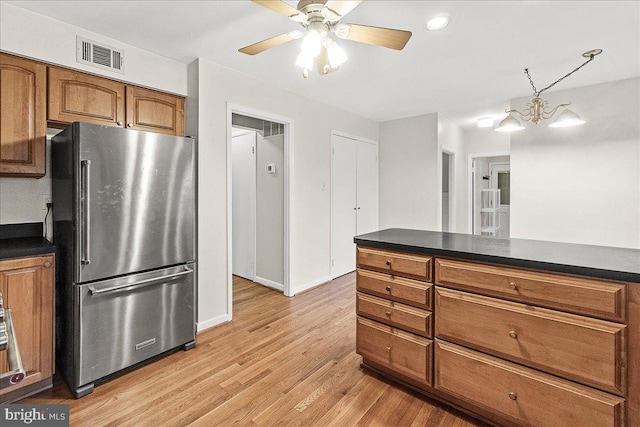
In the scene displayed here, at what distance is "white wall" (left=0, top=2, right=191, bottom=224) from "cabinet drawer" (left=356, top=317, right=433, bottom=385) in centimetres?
262

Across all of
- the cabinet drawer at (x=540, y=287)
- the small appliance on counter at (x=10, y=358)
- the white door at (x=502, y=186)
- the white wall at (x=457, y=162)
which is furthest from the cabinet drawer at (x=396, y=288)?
the white door at (x=502, y=186)

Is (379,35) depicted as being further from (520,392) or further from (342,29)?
(520,392)

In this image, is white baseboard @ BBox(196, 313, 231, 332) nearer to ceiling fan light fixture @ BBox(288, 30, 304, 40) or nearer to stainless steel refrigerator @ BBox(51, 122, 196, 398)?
stainless steel refrigerator @ BBox(51, 122, 196, 398)

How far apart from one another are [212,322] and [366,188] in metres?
3.15

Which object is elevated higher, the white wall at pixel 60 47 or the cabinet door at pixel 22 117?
the white wall at pixel 60 47

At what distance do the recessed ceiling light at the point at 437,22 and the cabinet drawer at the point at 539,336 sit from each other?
186 centimetres

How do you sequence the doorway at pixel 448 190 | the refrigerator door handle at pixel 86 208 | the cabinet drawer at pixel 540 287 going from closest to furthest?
the cabinet drawer at pixel 540 287 < the refrigerator door handle at pixel 86 208 < the doorway at pixel 448 190

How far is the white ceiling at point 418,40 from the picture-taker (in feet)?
6.86

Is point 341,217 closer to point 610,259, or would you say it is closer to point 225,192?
point 225,192

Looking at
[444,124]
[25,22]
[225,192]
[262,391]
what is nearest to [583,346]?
[262,391]

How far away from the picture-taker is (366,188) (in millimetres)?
5121

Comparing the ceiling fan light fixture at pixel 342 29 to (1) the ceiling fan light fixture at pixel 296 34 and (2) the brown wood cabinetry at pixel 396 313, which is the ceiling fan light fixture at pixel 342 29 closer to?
(1) the ceiling fan light fixture at pixel 296 34

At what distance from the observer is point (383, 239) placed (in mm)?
2145

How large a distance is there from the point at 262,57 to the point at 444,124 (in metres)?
3.34
